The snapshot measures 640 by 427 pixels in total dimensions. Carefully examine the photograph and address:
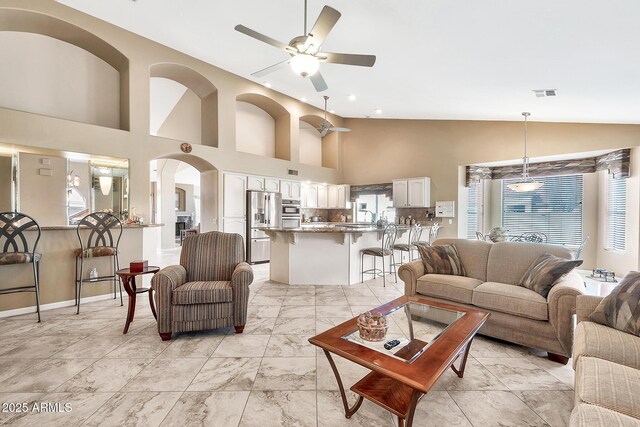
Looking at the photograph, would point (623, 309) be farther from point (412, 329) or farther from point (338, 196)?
point (338, 196)

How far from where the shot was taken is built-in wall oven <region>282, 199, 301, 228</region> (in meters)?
7.25

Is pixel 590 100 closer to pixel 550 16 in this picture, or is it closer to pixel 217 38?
pixel 550 16

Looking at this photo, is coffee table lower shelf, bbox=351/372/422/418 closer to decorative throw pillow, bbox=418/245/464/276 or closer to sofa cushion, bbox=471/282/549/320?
sofa cushion, bbox=471/282/549/320

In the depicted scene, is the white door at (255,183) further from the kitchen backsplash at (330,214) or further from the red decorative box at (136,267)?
the red decorative box at (136,267)

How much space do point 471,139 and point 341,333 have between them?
641 centimetres

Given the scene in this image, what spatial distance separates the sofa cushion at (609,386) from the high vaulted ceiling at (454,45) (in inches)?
108

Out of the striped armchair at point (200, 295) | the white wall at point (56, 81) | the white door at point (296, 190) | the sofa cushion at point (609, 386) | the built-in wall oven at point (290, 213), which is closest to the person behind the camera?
the sofa cushion at point (609, 386)

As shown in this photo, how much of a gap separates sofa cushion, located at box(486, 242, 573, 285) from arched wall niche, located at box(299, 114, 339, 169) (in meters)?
6.06

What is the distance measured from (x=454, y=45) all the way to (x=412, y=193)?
4174 mm

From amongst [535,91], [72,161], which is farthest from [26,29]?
[535,91]

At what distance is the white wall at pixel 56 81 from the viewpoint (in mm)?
3973

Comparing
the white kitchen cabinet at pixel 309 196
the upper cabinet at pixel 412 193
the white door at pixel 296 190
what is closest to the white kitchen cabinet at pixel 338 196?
the white kitchen cabinet at pixel 309 196

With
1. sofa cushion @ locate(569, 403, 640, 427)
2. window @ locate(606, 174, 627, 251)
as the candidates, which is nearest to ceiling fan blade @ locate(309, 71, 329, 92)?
sofa cushion @ locate(569, 403, 640, 427)

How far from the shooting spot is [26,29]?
13.2ft
